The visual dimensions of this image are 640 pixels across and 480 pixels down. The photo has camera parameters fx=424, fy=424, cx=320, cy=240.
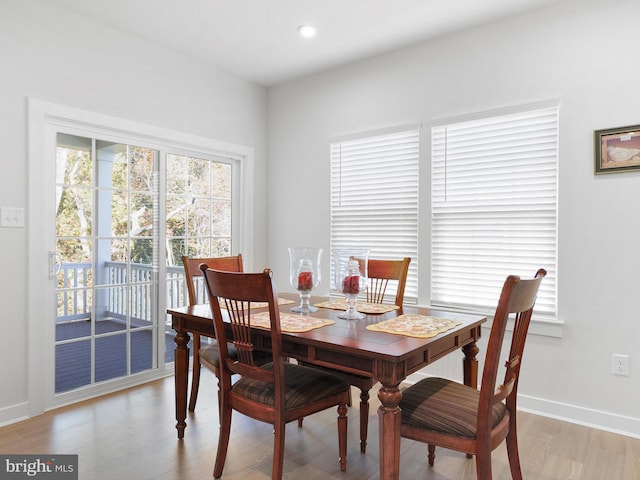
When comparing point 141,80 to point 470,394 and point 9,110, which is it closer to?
point 9,110

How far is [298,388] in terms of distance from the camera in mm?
1889

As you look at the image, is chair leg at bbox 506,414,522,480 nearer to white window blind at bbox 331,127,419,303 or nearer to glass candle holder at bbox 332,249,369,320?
glass candle holder at bbox 332,249,369,320

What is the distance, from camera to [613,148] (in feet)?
8.31

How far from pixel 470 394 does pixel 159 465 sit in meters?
1.54

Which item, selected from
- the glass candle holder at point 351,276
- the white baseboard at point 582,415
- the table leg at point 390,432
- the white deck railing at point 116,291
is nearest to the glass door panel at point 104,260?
the white deck railing at point 116,291

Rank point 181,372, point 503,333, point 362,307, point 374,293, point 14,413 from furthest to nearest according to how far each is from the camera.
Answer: point 374,293 → point 14,413 → point 362,307 → point 181,372 → point 503,333

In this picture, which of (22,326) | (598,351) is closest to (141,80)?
(22,326)

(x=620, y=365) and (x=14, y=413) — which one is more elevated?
(x=620, y=365)

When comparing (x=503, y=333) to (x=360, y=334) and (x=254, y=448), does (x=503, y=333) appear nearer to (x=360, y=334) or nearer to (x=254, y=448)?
(x=360, y=334)

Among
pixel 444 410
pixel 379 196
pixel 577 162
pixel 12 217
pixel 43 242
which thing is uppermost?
pixel 577 162

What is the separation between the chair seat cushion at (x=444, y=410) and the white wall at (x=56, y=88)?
2423 mm

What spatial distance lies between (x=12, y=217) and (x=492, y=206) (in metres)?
3.14

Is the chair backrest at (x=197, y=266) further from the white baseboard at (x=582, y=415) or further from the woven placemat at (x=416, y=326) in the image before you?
the white baseboard at (x=582, y=415)

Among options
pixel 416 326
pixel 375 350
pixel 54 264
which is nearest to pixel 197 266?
pixel 54 264
